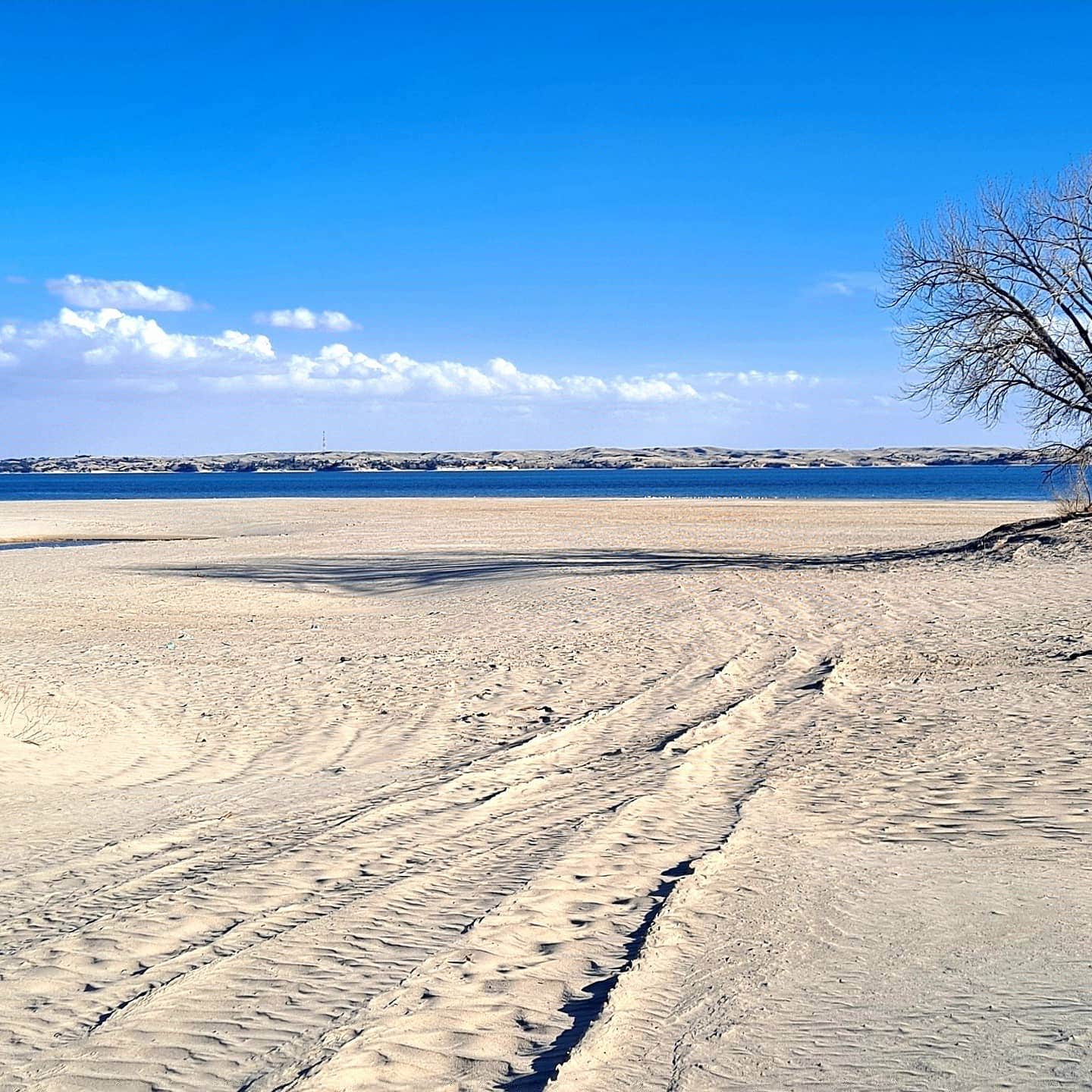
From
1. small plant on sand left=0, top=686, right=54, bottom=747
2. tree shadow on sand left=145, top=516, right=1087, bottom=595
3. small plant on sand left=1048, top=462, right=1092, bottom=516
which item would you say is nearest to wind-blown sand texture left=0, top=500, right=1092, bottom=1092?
small plant on sand left=0, top=686, right=54, bottom=747

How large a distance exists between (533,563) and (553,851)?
58.6 ft

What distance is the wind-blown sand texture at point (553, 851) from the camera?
4156 mm

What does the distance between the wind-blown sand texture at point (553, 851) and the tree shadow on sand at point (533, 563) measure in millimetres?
5353

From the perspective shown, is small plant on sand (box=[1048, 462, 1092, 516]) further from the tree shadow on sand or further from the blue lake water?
the blue lake water

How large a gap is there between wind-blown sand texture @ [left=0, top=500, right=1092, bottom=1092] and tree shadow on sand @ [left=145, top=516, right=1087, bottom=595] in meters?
5.35

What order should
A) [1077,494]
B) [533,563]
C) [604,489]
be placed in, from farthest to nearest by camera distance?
[604,489] < [1077,494] < [533,563]

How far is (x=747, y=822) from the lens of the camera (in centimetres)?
700

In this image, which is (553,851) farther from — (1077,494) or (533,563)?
(1077,494)

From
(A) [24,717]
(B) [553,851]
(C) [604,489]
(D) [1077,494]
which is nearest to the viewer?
(B) [553,851]

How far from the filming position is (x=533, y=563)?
2428cm

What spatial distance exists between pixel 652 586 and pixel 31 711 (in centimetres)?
1160

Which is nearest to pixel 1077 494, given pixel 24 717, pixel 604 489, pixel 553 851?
pixel 553 851

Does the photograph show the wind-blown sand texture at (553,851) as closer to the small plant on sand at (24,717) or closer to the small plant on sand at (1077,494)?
the small plant on sand at (24,717)

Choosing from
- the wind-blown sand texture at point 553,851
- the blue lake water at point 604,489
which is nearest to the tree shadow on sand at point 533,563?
the wind-blown sand texture at point 553,851
